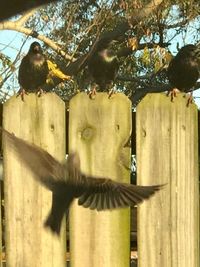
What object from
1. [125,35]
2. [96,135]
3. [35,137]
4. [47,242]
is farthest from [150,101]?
[125,35]

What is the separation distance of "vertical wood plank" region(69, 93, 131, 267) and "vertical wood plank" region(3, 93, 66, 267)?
6 cm

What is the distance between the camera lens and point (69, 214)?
2305mm

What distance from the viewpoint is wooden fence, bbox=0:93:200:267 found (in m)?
2.28

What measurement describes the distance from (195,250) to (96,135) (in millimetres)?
545

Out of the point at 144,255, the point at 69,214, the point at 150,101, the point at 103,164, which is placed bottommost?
the point at 144,255

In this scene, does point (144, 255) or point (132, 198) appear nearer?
point (132, 198)

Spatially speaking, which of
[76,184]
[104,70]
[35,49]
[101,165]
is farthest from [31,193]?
[35,49]

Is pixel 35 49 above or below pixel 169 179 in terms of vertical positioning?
above

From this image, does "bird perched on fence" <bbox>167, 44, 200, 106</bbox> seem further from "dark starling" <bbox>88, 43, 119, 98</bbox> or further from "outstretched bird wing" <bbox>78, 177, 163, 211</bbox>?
"outstretched bird wing" <bbox>78, 177, 163, 211</bbox>

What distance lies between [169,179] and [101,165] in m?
0.25

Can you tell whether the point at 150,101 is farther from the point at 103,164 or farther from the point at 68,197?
the point at 68,197

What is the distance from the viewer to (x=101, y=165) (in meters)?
2.32

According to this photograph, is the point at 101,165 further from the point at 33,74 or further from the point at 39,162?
the point at 33,74

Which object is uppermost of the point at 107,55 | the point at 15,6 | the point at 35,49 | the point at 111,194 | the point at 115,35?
the point at 115,35
